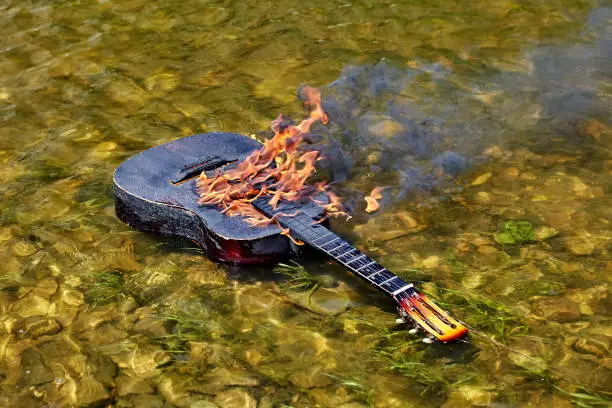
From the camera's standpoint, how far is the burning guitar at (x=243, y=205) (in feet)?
14.2

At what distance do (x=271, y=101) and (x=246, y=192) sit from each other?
230 cm

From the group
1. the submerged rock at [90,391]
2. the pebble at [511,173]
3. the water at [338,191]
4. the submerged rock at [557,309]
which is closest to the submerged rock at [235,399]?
the water at [338,191]

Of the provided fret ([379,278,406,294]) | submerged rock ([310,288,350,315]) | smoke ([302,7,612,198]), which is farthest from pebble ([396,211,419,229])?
fret ([379,278,406,294])

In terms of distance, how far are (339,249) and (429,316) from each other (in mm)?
731

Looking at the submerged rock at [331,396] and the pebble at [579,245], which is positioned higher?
the pebble at [579,245]

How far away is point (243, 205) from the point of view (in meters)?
4.93

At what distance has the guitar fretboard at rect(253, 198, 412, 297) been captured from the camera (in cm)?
425

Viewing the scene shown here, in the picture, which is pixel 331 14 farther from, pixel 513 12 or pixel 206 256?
pixel 206 256

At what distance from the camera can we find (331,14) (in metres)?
8.90

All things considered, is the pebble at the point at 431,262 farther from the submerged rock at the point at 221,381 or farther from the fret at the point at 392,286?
the submerged rock at the point at 221,381

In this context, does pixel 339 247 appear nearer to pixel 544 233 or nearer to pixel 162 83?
pixel 544 233

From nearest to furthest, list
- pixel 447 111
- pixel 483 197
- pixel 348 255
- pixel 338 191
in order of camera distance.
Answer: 1. pixel 348 255
2. pixel 483 197
3. pixel 338 191
4. pixel 447 111

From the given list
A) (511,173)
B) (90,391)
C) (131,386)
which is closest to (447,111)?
A: (511,173)

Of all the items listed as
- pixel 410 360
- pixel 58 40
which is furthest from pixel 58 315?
pixel 58 40
